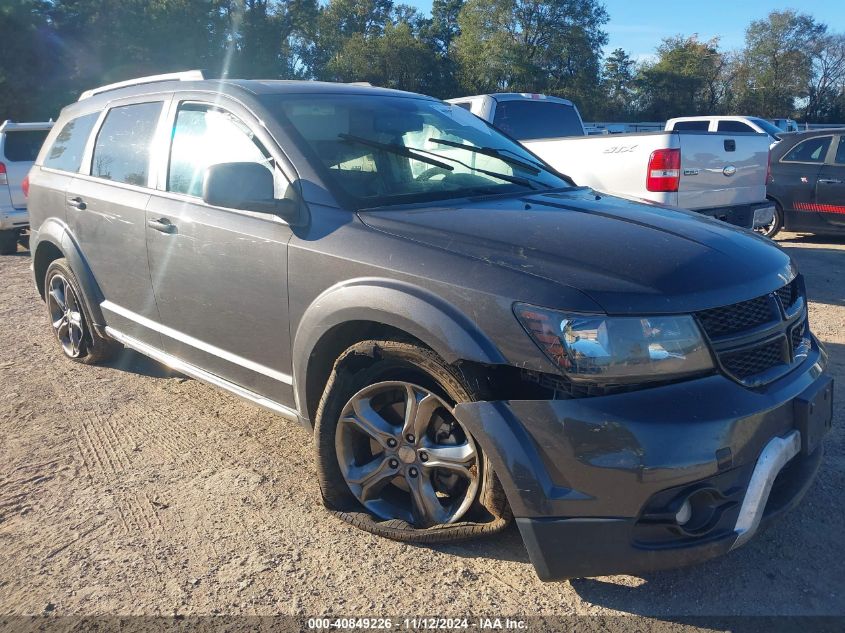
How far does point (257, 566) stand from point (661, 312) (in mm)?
1804

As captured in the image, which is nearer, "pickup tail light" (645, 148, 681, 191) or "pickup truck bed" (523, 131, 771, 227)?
"pickup tail light" (645, 148, 681, 191)

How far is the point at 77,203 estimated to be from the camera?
4762mm

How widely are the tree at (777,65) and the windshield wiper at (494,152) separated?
51.7m

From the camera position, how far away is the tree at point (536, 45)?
5034 cm

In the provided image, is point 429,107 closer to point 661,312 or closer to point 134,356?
point 661,312

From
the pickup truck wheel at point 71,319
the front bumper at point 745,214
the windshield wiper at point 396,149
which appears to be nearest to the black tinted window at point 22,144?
the pickup truck wheel at point 71,319

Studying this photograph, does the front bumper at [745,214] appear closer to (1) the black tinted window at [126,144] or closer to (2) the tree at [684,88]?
(1) the black tinted window at [126,144]

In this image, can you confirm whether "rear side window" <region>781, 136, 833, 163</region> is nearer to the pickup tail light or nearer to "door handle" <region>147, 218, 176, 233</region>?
the pickup tail light

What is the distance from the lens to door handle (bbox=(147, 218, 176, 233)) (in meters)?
3.80

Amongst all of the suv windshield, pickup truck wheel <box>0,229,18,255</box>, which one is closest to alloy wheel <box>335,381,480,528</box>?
the suv windshield

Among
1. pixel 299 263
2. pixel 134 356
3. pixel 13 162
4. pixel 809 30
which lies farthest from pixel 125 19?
pixel 809 30

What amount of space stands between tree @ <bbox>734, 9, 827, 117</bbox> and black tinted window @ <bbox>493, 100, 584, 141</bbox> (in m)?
45.1

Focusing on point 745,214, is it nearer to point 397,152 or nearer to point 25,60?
point 397,152

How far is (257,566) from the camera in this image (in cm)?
288
